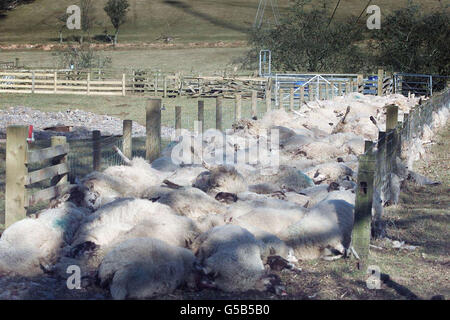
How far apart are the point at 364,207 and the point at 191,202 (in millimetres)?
1632

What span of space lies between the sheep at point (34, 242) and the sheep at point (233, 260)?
1.22 m

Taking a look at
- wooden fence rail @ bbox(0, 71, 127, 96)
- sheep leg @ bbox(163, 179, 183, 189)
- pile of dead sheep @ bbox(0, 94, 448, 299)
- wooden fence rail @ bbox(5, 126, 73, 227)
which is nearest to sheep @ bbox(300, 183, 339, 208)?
pile of dead sheep @ bbox(0, 94, 448, 299)

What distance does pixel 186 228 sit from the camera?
564cm

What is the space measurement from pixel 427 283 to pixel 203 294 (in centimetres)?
190

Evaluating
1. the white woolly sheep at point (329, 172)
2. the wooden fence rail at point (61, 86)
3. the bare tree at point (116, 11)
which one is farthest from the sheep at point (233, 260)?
the bare tree at point (116, 11)

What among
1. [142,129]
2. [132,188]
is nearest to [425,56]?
[142,129]

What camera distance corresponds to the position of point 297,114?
45.2ft

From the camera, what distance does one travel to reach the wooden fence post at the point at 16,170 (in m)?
6.30

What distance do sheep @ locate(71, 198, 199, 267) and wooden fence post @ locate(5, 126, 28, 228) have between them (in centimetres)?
96

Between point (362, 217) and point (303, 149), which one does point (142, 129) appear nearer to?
point (303, 149)

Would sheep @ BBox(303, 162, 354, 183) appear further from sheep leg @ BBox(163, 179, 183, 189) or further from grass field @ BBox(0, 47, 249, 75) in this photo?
grass field @ BBox(0, 47, 249, 75)

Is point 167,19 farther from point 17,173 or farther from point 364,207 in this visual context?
point 364,207

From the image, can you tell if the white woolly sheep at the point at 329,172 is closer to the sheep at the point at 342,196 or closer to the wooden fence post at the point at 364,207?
the sheep at the point at 342,196

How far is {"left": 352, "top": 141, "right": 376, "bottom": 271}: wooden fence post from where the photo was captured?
570cm
